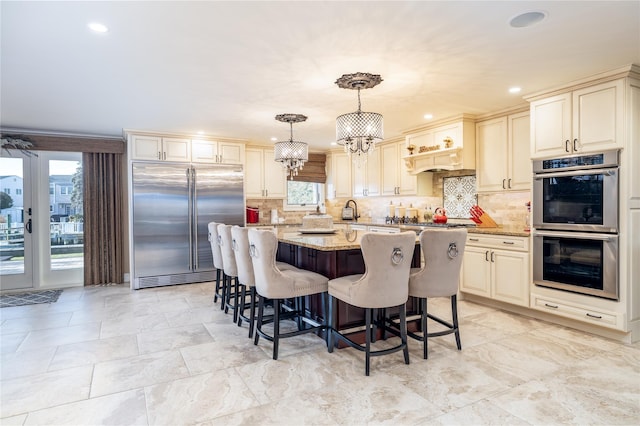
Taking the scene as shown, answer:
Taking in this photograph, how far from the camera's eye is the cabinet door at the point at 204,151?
19.1 ft

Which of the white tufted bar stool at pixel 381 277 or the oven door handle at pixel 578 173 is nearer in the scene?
the white tufted bar stool at pixel 381 277

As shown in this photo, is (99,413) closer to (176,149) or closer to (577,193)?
(577,193)

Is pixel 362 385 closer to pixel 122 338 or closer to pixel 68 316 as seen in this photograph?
pixel 122 338

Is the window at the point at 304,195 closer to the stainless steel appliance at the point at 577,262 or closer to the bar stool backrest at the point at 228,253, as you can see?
the bar stool backrest at the point at 228,253

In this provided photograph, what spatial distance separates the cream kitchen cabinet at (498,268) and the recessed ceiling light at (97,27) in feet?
13.6

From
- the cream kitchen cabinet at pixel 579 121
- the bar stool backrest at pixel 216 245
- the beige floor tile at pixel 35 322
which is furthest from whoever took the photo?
the bar stool backrest at pixel 216 245

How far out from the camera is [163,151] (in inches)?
220

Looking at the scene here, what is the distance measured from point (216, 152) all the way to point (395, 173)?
2980mm

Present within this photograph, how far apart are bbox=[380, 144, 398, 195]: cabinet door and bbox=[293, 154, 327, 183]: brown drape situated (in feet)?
4.70

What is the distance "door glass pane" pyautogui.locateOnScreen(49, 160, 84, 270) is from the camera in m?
5.61

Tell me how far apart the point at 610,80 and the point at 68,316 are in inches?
232

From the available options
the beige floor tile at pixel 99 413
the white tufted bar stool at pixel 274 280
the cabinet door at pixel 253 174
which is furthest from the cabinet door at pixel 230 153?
the beige floor tile at pixel 99 413

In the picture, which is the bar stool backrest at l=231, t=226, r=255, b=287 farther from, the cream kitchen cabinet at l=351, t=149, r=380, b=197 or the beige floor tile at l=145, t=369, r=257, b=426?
the cream kitchen cabinet at l=351, t=149, r=380, b=197

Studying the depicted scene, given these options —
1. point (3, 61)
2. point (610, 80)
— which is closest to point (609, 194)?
point (610, 80)
